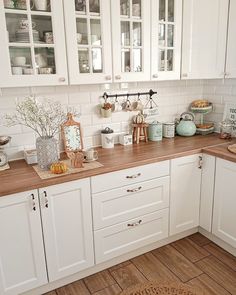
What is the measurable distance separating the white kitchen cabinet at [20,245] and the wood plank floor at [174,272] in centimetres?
28

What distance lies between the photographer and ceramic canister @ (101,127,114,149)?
88.4 inches

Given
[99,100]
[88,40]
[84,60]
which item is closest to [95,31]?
[88,40]

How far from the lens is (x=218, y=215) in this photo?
219cm

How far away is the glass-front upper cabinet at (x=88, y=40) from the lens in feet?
5.67

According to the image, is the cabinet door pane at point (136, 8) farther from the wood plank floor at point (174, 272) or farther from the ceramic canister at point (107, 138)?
the wood plank floor at point (174, 272)

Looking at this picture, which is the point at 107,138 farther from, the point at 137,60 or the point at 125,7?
the point at 125,7

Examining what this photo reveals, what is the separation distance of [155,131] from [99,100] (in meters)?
0.59

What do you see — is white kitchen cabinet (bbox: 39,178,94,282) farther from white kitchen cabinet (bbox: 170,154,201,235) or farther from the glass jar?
the glass jar

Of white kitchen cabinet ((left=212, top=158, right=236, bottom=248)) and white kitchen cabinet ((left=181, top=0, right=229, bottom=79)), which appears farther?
white kitchen cabinet ((left=181, top=0, right=229, bottom=79))

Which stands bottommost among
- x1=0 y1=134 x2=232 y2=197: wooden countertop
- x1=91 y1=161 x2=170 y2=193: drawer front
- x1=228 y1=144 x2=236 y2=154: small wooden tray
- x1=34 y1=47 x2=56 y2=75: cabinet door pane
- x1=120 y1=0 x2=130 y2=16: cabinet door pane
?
x1=91 y1=161 x2=170 y2=193: drawer front

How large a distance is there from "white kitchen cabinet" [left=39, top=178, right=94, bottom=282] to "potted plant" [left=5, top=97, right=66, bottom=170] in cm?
24

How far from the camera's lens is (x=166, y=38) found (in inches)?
84.1

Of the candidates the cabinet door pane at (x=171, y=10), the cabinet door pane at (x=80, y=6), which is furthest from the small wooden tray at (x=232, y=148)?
the cabinet door pane at (x=80, y=6)

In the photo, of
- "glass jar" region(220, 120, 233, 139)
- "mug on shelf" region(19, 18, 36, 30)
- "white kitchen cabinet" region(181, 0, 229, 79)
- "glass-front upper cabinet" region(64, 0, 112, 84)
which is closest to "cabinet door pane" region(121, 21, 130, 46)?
"glass-front upper cabinet" region(64, 0, 112, 84)
